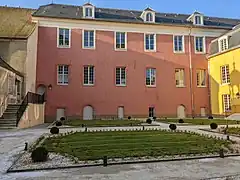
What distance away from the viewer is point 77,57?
2725cm

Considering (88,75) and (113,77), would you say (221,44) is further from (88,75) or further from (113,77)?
(88,75)

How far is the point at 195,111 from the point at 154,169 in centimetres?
2420

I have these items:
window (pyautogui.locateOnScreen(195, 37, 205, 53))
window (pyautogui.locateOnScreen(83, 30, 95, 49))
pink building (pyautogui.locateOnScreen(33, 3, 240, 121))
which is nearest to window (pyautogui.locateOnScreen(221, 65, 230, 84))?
pink building (pyautogui.locateOnScreen(33, 3, 240, 121))

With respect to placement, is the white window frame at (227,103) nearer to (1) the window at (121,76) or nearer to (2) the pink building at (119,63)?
(2) the pink building at (119,63)

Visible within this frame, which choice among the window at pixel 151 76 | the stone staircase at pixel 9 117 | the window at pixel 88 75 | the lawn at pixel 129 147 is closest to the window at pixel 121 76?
the window at pixel 151 76

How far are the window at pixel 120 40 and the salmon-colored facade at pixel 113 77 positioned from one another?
0.50 meters

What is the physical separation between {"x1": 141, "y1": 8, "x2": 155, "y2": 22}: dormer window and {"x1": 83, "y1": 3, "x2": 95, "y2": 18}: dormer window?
596cm

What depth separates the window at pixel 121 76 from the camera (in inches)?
1107

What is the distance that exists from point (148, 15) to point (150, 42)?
3301mm

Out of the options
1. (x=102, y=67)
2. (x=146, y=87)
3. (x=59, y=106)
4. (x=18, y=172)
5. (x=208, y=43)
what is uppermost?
(x=208, y=43)

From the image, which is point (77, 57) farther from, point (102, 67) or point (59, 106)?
point (59, 106)

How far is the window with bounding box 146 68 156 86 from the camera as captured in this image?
28.8m

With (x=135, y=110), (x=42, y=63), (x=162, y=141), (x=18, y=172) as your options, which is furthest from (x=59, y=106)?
(x=18, y=172)

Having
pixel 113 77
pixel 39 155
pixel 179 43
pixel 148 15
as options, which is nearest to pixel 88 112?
pixel 113 77
